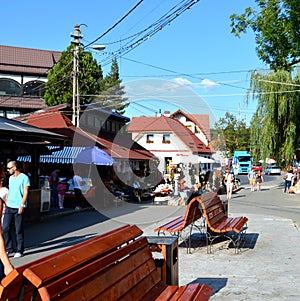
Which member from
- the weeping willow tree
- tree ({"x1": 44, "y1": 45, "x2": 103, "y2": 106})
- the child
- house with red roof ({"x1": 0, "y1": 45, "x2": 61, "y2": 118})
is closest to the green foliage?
tree ({"x1": 44, "y1": 45, "x2": 103, "y2": 106})

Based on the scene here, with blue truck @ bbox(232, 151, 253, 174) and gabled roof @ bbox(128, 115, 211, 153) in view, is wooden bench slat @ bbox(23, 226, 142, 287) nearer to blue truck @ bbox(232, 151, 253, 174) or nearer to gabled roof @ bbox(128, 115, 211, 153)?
gabled roof @ bbox(128, 115, 211, 153)

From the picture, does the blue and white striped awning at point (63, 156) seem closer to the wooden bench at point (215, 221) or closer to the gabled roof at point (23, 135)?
the gabled roof at point (23, 135)

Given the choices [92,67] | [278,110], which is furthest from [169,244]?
[92,67]

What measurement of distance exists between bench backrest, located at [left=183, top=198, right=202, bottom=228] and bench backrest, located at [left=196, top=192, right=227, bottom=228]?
0.14 metres

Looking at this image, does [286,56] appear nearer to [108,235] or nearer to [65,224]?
[65,224]

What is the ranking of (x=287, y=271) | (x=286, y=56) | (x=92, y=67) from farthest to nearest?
(x=92, y=67) → (x=286, y=56) → (x=287, y=271)

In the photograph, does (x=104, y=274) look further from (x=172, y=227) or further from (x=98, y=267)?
(x=172, y=227)

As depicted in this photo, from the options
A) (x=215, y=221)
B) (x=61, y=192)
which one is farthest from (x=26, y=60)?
(x=215, y=221)

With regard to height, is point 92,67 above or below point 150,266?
above

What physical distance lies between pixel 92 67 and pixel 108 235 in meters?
32.4

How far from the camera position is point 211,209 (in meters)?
9.02

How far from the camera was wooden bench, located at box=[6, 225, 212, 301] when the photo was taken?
266 cm

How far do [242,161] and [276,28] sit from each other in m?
48.0

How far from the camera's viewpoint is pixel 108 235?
393 cm
